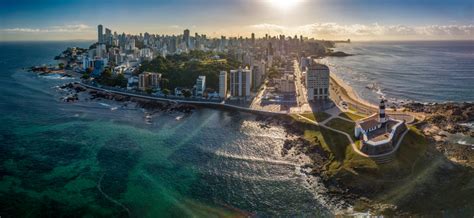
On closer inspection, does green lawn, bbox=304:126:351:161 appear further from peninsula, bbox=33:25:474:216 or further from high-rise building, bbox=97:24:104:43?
high-rise building, bbox=97:24:104:43

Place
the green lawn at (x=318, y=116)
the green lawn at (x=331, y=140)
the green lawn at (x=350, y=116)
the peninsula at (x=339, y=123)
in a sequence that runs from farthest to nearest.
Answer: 1. the green lawn at (x=318, y=116)
2. the green lawn at (x=350, y=116)
3. the green lawn at (x=331, y=140)
4. the peninsula at (x=339, y=123)

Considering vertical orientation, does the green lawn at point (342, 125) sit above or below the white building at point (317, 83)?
below

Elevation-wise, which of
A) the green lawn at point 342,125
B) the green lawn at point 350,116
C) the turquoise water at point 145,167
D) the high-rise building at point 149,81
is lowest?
the turquoise water at point 145,167

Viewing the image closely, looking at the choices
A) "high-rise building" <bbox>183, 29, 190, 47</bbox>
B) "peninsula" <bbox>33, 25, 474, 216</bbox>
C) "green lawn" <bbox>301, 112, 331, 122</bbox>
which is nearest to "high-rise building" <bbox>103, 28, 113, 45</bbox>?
"high-rise building" <bbox>183, 29, 190, 47</bbox>

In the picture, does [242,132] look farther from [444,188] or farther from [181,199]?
[444,188]

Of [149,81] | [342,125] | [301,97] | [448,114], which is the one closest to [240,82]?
[301,97]

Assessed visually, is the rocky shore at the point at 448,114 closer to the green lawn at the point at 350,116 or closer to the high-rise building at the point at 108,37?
the green lawn at the point at 350,116

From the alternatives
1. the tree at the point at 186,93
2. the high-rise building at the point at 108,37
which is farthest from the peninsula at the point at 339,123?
the high-rise building at the point at 108,37
